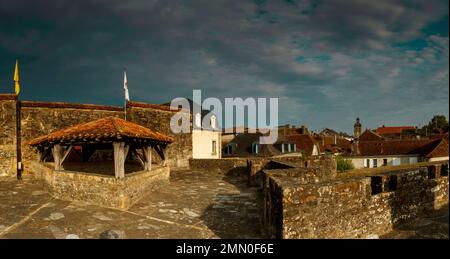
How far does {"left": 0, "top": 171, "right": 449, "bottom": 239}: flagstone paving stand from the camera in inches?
283

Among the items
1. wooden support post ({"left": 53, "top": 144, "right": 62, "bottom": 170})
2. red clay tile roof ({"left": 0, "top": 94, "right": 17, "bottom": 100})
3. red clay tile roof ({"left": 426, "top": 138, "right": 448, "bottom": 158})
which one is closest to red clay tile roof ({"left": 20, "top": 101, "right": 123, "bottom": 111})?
red clay tile roof ({"left": 0, "top": 94, "right": 17, "bottom": 100})

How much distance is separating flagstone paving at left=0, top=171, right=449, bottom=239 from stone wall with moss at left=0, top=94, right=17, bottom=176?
2858 millimetres

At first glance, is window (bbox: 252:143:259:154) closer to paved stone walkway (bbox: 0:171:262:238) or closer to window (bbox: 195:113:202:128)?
window (bbox: 195:113:202:128)

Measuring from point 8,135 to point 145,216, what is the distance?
10.4 m

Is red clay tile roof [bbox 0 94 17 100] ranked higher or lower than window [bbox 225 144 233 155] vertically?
higher

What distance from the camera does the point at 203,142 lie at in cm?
2970

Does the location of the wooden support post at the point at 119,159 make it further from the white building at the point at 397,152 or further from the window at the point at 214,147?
the white building at the point at 397,152

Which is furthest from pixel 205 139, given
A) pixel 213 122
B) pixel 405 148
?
pixel 405 148

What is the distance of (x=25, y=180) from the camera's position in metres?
14.7
